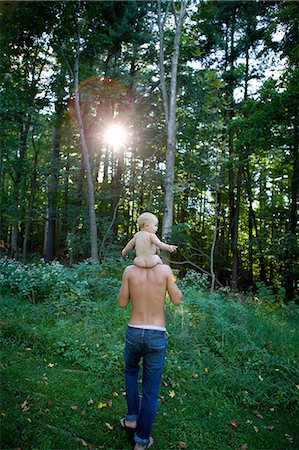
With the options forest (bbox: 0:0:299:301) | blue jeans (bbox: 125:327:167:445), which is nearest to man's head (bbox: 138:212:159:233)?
blue jeans (bbox: 125:327:167:445)

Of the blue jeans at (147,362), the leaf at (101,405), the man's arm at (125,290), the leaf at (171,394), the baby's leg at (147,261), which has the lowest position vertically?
the leaf at (171,394)

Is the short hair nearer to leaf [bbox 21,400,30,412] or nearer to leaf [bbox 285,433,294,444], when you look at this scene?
leaf [bbox 21,400,30,412]

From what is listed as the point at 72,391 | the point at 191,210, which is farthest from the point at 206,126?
the point at 72,391

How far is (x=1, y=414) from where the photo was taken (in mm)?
3514

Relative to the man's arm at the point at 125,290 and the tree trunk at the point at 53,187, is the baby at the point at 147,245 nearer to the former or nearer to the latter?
the man's arm at the point at 125,290

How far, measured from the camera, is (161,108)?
1491cm

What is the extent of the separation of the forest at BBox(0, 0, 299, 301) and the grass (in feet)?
14.0

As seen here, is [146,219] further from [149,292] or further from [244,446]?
[244,446]

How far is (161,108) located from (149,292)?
13250 mm

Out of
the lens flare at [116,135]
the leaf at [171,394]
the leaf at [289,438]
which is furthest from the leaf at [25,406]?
the lens flare at [116,135]

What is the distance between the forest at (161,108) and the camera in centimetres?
1122

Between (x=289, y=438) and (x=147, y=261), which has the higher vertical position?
(x=147, y=261)

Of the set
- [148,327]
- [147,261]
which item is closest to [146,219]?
[147,261]

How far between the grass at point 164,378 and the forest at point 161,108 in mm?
4277
